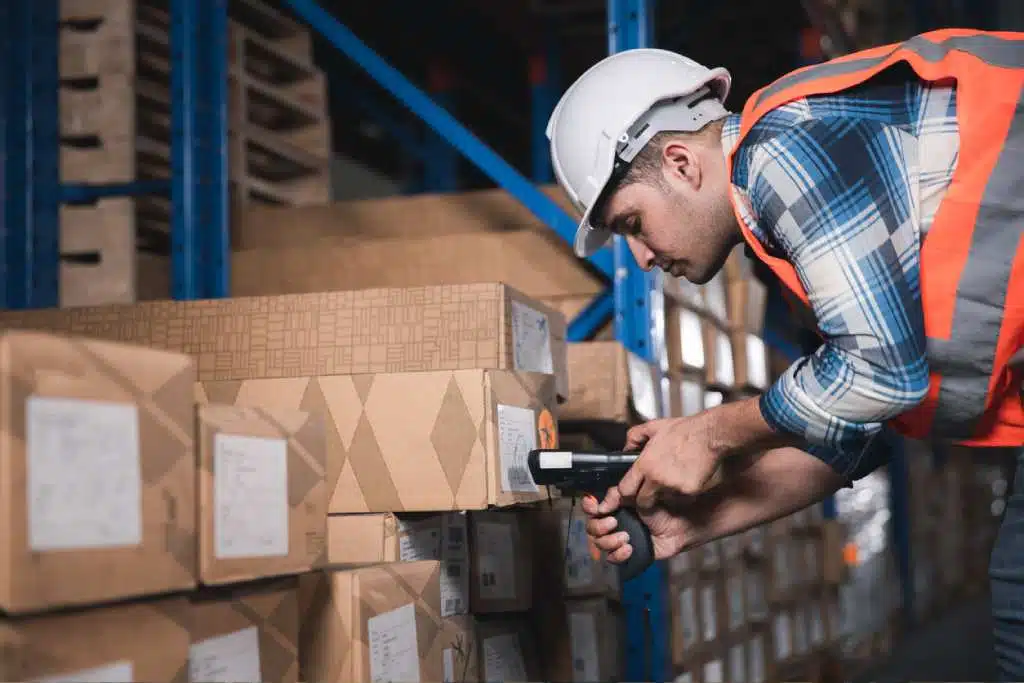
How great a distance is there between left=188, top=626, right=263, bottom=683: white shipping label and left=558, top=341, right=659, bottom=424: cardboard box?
149 cm

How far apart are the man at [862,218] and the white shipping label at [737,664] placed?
280 centimetres

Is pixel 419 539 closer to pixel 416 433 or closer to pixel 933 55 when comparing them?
pixel 416 433

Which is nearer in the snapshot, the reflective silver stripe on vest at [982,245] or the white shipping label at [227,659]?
the white shipping label at [227,659]

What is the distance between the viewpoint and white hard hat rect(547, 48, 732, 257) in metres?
2.15


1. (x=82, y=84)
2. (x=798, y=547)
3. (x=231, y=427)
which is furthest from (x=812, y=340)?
(x=798, y=547)

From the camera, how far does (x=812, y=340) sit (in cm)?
245

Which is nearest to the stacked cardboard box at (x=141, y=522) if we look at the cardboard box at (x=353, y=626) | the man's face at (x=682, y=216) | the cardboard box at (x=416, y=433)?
the cardboard box at (x=353, y=626)

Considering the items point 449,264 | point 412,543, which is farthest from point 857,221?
point 449,264

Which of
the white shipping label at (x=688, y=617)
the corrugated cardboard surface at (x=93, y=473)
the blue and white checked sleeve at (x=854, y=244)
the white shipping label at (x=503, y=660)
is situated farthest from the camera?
the white shipping label at (x=688, y=617)

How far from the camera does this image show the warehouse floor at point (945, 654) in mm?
6402

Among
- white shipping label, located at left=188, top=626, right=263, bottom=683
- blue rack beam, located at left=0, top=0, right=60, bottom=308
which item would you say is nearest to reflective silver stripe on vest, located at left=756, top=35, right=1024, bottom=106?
white shipping label, located at left=188, top=626, right=263, bottom=683

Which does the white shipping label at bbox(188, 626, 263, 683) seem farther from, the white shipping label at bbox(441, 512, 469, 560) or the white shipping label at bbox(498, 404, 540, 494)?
the white shipping label at bbox(441, 512, 469, 560)

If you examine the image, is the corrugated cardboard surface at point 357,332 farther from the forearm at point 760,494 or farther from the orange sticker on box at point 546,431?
the forearm at point 760,494

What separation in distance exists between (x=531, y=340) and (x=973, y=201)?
109 cm
